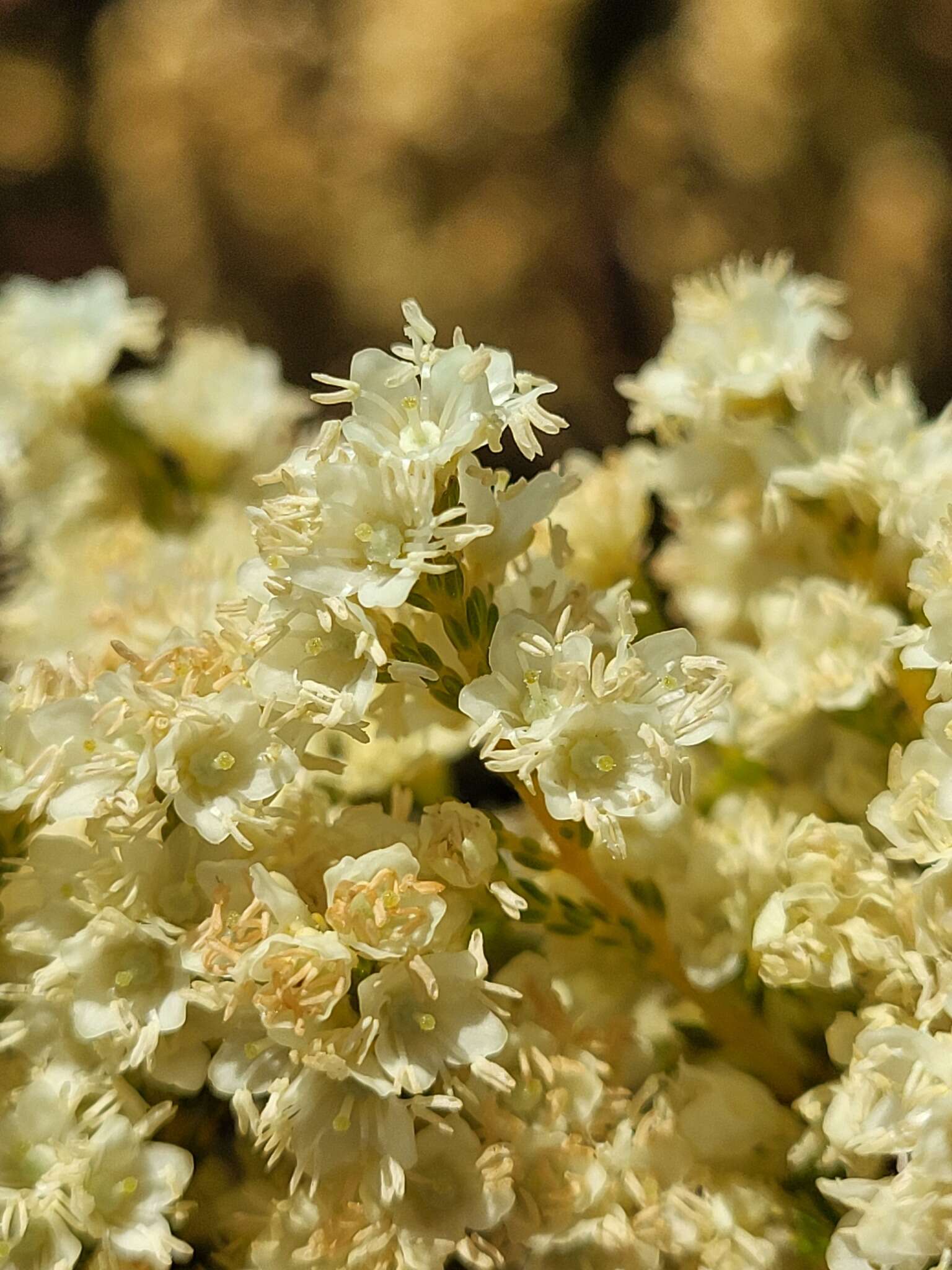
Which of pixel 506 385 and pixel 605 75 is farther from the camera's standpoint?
pixel 605 75

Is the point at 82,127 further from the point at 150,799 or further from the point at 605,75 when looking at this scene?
the point at 150,799

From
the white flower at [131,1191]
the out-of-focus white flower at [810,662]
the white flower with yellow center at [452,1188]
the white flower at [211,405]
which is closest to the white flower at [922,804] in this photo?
the out-of-focus white flower at [810,662]

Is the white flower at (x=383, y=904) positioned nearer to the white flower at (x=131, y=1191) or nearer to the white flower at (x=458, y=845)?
the white flower at (x=458, y=845)

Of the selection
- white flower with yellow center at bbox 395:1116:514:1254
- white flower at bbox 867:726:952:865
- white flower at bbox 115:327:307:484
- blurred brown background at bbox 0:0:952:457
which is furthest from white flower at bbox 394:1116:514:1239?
blurred brown background at bbox 0:0:952:457

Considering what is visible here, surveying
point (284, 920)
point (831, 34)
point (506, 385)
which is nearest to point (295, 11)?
point (831, 34)

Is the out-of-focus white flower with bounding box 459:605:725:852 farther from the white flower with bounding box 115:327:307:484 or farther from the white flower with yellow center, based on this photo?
the white flower with bounding box 115:327:307:484

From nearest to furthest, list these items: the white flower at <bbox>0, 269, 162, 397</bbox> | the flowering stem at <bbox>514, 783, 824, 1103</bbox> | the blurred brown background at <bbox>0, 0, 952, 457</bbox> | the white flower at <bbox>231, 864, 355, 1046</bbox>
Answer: the white flower at <bbox>231, 864, 355, 1046</bbox>, the flowering stem at <bbox>514, 783, 824, 1103</bbox>, the white flower at <bbox>0, 269, 162, 397</bbox>, the blurred brown background at <bbox>0, 0, 952, 457</bbox>

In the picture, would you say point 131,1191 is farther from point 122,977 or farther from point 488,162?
point 488,162
